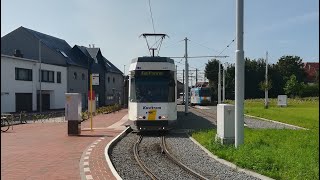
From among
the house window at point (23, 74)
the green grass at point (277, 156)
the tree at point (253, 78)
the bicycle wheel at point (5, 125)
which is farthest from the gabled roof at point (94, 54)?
the green grass at point (277, 156)

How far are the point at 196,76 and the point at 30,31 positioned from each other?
5000 centimetres

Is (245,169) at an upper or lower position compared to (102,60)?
lower

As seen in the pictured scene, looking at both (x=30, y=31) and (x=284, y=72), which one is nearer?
(x=30, y=31)

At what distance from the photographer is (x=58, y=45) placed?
68125 millimetres

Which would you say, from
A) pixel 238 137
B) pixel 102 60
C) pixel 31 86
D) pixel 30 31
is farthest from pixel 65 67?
pixel 238 137

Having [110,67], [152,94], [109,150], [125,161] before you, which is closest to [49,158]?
[125,161]

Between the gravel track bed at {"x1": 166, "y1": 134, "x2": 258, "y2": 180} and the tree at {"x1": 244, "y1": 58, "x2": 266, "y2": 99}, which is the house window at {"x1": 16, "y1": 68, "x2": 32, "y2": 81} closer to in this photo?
the gravel track bed at {"x1": 166, "y1": 134, "x2": 258, "y2": 180}

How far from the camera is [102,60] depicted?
78.7m

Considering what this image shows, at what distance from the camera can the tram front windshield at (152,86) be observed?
21.2 m

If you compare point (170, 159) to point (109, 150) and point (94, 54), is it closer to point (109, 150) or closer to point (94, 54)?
point (109, 150)

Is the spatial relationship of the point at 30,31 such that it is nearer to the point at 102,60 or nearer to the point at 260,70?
the point at 102,60

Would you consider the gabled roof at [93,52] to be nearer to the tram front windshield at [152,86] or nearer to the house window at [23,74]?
the house window at [23,74]

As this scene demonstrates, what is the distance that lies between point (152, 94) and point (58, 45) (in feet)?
163

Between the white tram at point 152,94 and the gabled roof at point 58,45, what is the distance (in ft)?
139
